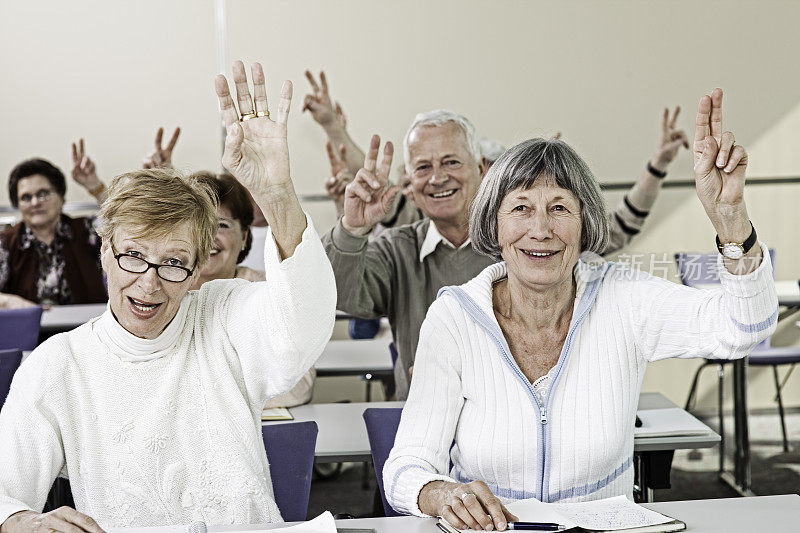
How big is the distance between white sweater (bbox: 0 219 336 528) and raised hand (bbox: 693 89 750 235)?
771 mm

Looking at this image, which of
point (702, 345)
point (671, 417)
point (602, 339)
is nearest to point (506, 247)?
point (602, 339)

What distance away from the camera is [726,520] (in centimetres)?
172

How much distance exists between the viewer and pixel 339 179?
4.20 metres

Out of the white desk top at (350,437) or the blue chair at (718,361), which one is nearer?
the white desk top at (350,437)

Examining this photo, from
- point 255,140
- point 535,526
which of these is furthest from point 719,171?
point 255,140

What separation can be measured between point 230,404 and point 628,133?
4.72m

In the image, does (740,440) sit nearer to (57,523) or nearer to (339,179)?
(339,179)

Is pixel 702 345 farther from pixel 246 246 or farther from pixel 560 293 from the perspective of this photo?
pixel 246 246

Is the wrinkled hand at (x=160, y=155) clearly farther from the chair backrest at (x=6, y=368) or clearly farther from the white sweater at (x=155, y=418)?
the white sweater at (x=155, y=418)

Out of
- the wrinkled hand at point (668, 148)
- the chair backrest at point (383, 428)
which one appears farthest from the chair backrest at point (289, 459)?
the wrinkled hand at point (668, 148)

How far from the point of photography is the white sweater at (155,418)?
1775 mm

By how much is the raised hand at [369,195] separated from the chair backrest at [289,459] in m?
0.67

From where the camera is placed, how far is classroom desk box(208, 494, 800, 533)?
66.4 inches

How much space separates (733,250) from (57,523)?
1.35 metres
